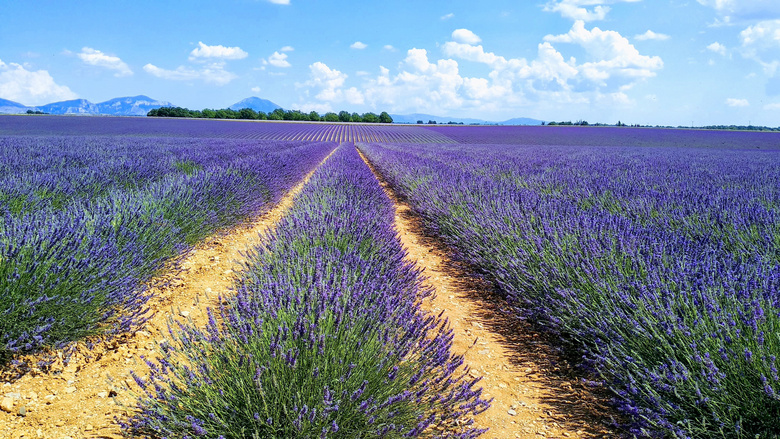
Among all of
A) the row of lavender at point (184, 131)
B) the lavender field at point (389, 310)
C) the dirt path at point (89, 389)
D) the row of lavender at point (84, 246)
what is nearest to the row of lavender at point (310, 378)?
the lavender field at point (389, 310)

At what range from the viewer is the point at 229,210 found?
5.06m

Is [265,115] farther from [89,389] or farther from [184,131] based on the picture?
[89,389]

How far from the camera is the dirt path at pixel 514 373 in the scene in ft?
5.65

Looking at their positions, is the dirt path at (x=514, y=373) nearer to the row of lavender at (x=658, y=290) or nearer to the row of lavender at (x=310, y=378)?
the row of lavender at (x=658, y=290)

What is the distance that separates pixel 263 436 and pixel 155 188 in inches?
149

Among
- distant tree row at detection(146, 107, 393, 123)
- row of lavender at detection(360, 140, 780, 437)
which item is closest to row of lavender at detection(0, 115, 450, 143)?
distant tree row at detection(146, 107, 393, 123)

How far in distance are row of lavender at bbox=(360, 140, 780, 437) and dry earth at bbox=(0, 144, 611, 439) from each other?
0.19m

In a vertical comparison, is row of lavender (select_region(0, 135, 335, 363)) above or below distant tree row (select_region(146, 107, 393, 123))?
below

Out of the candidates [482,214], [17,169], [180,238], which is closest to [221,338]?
[180,238]

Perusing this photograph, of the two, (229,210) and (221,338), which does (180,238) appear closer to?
(229,210)

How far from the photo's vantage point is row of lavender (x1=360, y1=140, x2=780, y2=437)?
1.38 m

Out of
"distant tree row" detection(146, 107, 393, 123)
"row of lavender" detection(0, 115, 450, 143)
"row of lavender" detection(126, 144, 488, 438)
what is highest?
"distant tree row" detection(146, 107, 393, 123)

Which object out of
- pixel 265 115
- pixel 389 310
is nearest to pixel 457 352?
pixel 389 310

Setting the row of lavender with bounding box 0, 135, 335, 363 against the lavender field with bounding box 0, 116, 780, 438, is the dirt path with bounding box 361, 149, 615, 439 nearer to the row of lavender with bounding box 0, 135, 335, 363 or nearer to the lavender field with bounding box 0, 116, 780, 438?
the lavender field with bounding box 0, 116, 780, 438
